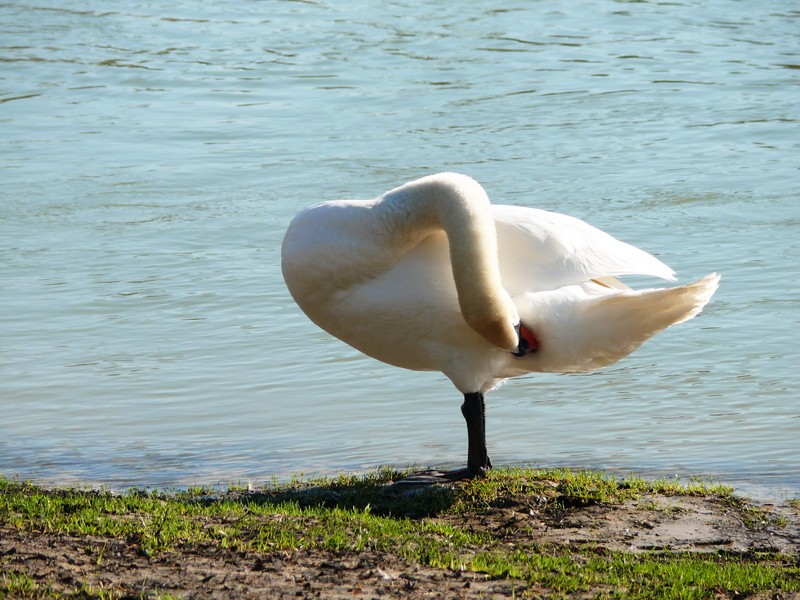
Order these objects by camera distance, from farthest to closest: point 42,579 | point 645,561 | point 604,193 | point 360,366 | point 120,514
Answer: point 604,193, point 360,366, point 120,514, point 645,561, point 42,579

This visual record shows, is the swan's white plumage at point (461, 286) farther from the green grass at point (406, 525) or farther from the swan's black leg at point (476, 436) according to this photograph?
the green grass at point (406, 525)

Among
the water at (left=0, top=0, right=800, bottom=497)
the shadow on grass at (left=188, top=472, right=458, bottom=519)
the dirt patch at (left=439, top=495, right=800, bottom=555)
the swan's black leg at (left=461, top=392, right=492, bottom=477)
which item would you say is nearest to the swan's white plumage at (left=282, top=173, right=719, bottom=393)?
the swan's black leg at (left=461, top=392, right=492, bottom=477)

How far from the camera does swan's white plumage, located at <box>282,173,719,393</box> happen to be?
6.48 meters

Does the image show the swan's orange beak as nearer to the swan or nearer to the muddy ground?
the swan

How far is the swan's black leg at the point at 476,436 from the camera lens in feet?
23.2

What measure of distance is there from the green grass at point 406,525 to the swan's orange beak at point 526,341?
2.30ft

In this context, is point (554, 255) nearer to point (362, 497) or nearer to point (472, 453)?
point (472, 453)

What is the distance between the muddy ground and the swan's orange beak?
91cm

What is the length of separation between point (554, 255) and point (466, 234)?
62 cm

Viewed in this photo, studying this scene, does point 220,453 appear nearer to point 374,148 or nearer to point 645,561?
point 645,561

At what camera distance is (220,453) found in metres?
8.31

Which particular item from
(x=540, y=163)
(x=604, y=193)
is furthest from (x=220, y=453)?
(x=540, y=163)

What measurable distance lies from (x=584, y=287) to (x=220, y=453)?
2.68 meters

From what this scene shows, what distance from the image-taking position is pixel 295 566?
5.13m
